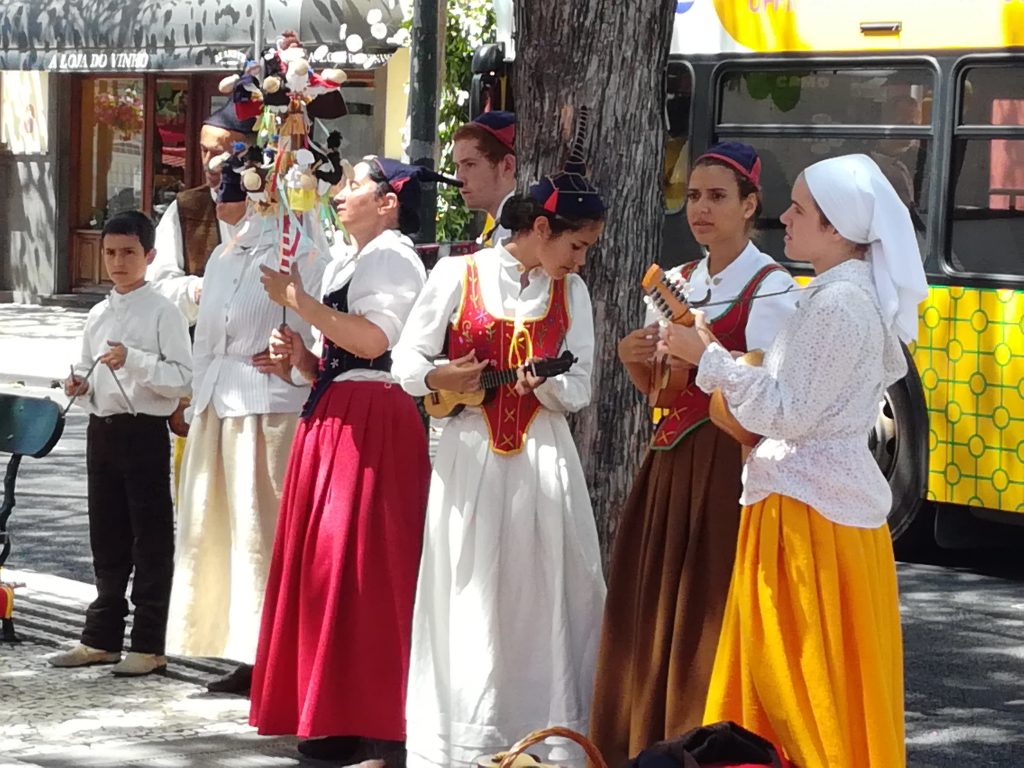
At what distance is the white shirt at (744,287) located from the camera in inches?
204

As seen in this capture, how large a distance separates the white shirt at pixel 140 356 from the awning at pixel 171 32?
1414 centimetres

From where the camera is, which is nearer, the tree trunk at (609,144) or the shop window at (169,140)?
the tree trunk at (609,144)

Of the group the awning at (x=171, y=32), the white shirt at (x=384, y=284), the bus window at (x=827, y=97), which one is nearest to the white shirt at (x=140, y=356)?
the white shirt at (x=384, y=284)

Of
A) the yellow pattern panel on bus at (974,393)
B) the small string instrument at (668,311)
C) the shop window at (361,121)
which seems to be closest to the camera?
the small string instrument at (668,311)

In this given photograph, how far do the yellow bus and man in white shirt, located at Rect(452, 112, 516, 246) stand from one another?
422cm

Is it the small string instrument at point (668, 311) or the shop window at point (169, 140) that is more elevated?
the shop window at point (169, 140)

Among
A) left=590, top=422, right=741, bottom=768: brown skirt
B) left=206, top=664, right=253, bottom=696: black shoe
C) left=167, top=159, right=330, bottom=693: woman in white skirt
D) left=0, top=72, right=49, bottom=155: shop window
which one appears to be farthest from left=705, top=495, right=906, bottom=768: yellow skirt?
left=0, top=72, right=49, bottom=155: shop window

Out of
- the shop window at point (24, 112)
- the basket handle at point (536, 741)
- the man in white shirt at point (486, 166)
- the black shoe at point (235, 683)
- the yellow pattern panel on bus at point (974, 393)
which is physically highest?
the shop window at point (24, 112)

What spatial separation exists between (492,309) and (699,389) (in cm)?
70

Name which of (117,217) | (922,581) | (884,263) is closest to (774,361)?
(884,263)

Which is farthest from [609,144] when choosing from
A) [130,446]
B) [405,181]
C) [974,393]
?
[974,393]

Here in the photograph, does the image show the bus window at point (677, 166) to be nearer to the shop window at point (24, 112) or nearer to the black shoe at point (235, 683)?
the black shoe at point (235, 683)

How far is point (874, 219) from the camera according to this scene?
184 inches

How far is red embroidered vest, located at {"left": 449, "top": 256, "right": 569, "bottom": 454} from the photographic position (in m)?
5.57
